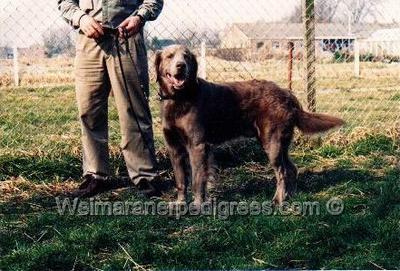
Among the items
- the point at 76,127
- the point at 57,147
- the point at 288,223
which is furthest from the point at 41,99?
the point at 288,223

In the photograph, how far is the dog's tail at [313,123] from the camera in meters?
5.09

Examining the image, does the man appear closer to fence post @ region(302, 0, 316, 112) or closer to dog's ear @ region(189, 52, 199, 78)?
dog's ear @ region(189, 52, 199, 78)

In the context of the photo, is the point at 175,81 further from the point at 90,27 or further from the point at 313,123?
the point at 313,123

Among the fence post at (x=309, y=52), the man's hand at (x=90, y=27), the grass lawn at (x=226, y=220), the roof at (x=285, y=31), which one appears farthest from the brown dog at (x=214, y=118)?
the roof at (x=285, y=31)

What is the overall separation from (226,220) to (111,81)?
177 centimetres

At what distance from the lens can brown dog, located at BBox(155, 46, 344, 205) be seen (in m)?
4.65

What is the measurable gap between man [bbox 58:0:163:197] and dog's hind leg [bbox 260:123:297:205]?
110 cm

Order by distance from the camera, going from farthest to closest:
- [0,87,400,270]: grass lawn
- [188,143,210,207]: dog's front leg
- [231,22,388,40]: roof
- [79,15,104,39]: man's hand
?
1. [231,22,388,40]: roof
2. [79,15,104,39]: man's hand
3. [188,143,210,207]: dog's front leg
4. [0,87,400,270]: grass lawn

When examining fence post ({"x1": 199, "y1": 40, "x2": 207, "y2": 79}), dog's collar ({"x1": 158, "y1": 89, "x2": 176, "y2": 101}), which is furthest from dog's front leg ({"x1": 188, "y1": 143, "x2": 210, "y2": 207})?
fence post ({"x1": 199, "y1": 40, "x2": 207, "y2": 79})

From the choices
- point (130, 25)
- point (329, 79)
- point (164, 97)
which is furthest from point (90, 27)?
point (329, 79)

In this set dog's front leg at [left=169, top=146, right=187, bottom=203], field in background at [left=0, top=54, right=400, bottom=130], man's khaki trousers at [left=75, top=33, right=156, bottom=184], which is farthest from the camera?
field in background at [left=0, top=54, right=400, bottom=130]

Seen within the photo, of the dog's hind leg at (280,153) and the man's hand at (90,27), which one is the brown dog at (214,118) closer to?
the dog's hind leg at (280,153)

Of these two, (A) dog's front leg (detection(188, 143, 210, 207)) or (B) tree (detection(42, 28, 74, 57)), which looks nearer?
(A) dog's front leg (detection(188, 143, 210, 207))

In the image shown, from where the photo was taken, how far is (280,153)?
16.4 feet
